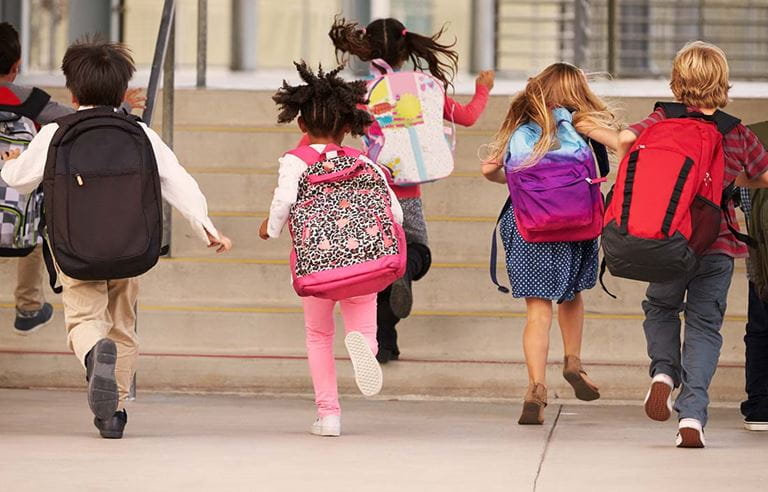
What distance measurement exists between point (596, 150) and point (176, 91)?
13.0ft

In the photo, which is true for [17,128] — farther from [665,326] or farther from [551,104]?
[665,326]

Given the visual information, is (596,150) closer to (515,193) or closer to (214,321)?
(515,193)

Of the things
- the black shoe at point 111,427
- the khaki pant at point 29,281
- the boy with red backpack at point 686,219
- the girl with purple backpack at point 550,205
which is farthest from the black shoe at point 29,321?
the boy with red backpack at point 686,219

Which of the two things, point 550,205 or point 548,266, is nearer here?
point 550,205

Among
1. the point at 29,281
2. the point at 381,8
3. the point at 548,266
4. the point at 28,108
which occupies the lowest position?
the point at 29,281

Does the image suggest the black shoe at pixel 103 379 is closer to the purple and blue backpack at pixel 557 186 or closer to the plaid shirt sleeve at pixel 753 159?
the purple and blue backpack at pixel 557 186

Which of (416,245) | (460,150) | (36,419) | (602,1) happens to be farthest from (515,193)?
(602,1)

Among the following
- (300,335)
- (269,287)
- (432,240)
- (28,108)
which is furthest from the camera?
(432,240)

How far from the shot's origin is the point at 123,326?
651 centimetres

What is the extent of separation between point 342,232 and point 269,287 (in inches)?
102

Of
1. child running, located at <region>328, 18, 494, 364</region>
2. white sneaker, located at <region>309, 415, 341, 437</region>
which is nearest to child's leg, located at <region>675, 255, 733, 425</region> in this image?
white sneaker, located at <region>309, 415, 341, 437</region>

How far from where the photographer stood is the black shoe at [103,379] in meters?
5.83

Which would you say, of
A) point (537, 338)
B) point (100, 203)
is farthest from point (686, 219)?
point (100, 203)

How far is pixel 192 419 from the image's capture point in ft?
22.3
